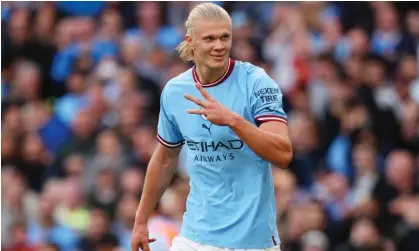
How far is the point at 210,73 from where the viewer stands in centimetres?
723

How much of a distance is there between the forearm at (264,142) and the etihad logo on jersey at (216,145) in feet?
1.18

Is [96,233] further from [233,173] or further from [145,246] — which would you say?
[233,173]

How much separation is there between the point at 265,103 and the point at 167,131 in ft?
2.67

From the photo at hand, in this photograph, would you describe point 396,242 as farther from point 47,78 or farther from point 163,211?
point 47,78

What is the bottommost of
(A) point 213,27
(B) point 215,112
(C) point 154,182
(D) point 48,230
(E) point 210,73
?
(D) point 48,230

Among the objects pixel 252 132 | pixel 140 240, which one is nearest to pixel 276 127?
pixel 252 132

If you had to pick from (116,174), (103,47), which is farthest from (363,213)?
(103,47)

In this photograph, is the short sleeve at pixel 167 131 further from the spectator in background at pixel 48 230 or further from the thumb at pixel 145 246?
the spectator in background at pixel 48 230

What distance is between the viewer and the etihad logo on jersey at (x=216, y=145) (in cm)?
712

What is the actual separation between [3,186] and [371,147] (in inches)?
167

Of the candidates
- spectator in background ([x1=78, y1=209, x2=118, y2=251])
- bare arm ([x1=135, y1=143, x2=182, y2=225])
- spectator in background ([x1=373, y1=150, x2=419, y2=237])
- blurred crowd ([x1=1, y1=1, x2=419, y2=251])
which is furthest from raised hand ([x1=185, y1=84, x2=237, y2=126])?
spectator in background ([x1=78, y1=209, x2=118, y2=251])

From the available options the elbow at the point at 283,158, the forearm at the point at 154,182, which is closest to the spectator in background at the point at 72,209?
the forearm at the point at 154,182

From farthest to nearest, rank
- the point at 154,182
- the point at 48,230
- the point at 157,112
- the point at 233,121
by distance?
the point at 157,112 < the point at 48,230 < the point at 154,182 < the point at 233,121

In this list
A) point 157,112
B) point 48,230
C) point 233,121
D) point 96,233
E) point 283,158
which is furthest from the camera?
point 157,112
